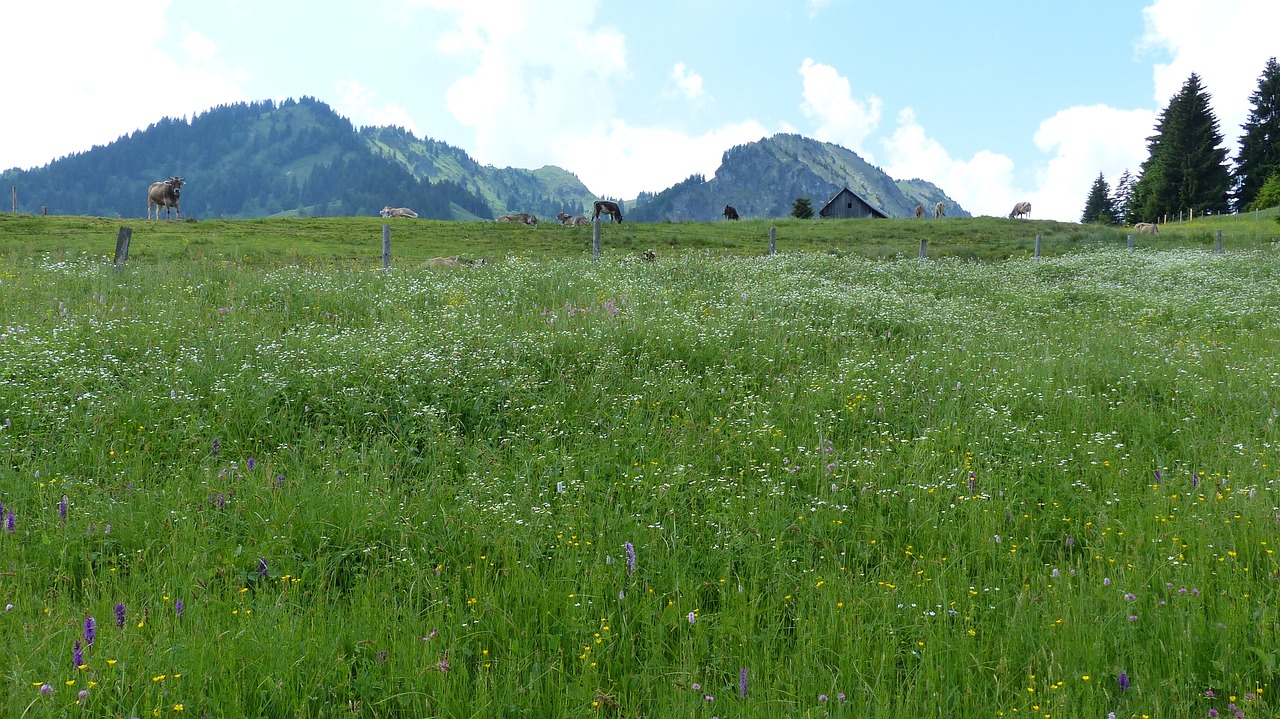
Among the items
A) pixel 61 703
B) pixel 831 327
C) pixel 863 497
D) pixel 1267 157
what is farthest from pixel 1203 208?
pixel 61 703

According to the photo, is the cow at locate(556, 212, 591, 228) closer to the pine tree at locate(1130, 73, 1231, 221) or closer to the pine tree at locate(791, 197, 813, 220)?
the pine tree at locate(791, 197, 813, 220)

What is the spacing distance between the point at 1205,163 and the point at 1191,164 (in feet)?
3.91

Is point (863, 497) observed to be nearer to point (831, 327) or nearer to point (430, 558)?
point (430, 558)

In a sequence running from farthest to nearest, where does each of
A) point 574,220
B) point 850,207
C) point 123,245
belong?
1. point 850,207
2. point 574,220
3. point 123,245

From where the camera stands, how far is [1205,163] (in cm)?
6981

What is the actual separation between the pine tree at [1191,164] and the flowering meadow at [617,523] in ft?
263

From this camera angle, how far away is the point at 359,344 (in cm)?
825

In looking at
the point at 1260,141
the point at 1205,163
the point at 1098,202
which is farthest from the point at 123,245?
the point at 1098,202

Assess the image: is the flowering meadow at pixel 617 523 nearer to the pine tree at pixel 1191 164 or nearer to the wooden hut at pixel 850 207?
the wooden hut at pixel 850 207

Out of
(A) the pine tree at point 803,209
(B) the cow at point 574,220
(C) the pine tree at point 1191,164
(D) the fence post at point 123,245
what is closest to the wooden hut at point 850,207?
(A) the pine tree at point 803,209

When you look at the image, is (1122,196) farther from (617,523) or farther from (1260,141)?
(617,523)

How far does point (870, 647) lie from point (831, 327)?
7997 millimetres

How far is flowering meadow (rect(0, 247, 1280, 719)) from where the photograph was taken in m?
3.29

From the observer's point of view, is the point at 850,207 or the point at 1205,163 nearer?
the point at 1205,163
